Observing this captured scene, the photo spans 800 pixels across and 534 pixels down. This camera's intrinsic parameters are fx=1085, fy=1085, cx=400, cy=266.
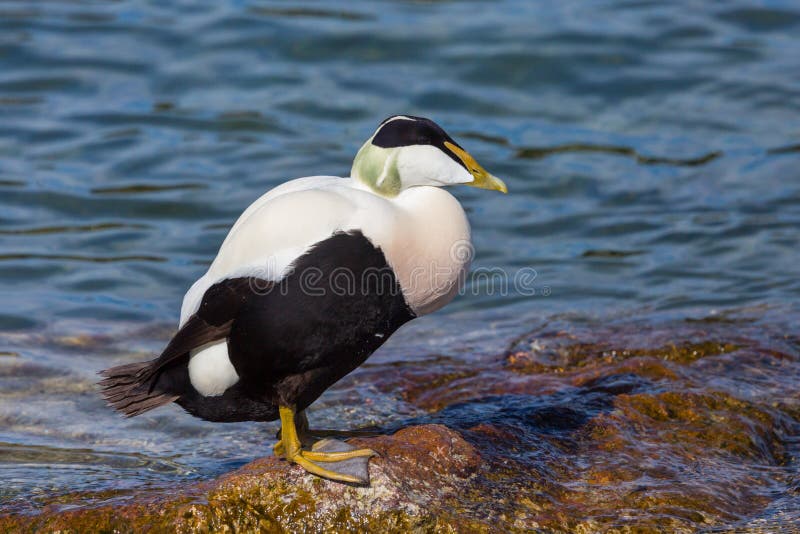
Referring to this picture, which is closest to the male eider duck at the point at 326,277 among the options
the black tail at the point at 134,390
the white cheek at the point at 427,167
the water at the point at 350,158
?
the white cheek at the point at 427,167

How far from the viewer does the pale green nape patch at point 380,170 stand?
3.56 meters

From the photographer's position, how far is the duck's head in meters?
3.55

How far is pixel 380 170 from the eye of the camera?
3582mm

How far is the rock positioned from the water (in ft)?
1.33

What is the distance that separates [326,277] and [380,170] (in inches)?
17.3

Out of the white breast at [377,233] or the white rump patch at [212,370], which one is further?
the white rump patch at [212,370]

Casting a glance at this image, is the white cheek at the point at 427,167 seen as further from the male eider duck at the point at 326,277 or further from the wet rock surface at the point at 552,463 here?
the wet rock surface at the point at 552,463

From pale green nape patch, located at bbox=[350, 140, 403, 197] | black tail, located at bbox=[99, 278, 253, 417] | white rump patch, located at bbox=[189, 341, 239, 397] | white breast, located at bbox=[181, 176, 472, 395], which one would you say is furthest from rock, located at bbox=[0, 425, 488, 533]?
pale green nape patch, located at bbox=[350, 140, 403, 197]

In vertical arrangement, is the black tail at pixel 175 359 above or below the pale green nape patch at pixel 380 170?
below

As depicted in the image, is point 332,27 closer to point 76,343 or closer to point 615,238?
point 615,238

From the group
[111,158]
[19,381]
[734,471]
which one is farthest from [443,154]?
[111,158]

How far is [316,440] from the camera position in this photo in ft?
12.9

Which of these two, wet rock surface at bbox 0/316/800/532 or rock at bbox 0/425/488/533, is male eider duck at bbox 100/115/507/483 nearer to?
rock at bbox 0/425/488/533

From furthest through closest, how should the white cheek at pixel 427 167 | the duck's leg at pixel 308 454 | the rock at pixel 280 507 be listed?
the white cheek at pixel 427 167 < the duck's leg at pixel 308 454 < the rock at pixel 280 507
